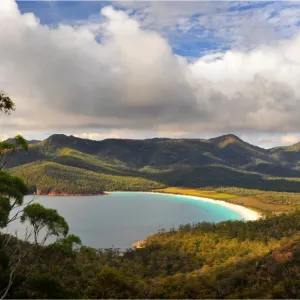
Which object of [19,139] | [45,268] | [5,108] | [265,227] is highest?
[5,108]

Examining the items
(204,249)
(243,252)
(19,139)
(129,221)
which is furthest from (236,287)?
(129,221)

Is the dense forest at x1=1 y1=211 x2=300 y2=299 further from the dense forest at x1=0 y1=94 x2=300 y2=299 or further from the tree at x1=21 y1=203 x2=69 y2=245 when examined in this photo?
the tree at x1=21 y1=203 x2=69 y2=245

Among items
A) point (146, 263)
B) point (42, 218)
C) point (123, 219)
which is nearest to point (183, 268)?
point (146, 263)

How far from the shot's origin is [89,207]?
639 feet

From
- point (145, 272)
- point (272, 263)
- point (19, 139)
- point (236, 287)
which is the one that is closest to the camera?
point (19, 139)

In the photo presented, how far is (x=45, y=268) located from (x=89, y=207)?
170 meters

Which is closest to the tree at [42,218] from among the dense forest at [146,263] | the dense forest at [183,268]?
the dense forest at [146,263]

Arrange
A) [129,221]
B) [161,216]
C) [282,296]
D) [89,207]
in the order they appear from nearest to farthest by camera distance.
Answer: [282,296] < [129,221] < [161,216] < [89,207]

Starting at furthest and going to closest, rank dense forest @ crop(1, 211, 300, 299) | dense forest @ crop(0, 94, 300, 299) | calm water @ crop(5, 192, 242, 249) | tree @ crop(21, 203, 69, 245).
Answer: calm water @ crop(5, 192, 242, 249) < dense forest @ crop(1, 211, 300, 299) < tree @ crop(21, 203, 69, 245) < dense forest @ crop(0, 94, 300, 299)

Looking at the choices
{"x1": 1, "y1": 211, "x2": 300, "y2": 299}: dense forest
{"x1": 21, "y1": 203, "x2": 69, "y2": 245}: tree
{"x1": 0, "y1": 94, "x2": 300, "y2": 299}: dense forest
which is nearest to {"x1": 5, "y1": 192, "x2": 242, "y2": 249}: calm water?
{"x1": 1, "y1": 211, "x2": 300, "y2": 299}: dense forest

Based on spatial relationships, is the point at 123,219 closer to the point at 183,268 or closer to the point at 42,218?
the point at 183,268

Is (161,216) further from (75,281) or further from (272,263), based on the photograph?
(75,281)

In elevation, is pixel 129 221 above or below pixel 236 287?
below

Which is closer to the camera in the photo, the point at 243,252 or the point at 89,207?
the point at 243,252
